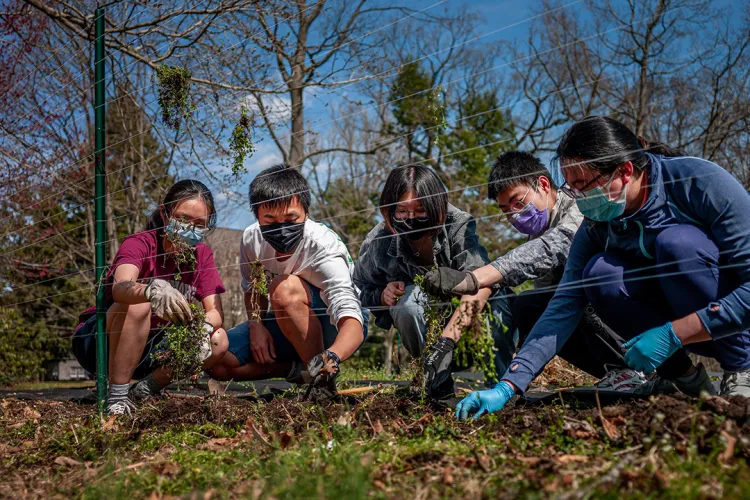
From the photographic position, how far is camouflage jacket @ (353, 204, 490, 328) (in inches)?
122

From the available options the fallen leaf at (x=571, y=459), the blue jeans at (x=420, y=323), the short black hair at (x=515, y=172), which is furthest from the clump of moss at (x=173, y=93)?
the fallen leaf at (x=571, y=459)

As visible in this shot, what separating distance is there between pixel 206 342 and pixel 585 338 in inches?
75.8

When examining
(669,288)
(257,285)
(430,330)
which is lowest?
(430,330)

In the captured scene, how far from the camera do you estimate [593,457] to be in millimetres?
1757

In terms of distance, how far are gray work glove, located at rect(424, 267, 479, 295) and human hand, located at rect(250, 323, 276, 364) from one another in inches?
54.8

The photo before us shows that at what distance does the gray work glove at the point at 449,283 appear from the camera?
2.61 metres

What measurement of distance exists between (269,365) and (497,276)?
1673 millimetres

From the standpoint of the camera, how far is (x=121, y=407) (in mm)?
3125

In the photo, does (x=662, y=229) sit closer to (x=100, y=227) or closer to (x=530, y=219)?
(x=530, y=219)

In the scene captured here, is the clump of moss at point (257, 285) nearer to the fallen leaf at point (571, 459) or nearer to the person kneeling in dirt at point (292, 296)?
the person kneeling in dirt at point (292, 296)

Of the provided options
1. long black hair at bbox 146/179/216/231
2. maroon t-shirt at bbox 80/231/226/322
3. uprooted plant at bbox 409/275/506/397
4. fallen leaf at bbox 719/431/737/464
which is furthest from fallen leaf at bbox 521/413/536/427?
long black hair at bbox 146/179/216/231

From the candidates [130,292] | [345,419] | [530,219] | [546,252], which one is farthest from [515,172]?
[130,292]

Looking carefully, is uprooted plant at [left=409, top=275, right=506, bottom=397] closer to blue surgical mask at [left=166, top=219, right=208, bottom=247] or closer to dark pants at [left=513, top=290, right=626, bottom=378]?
dark pants at [left=513, top=290, right=626, bottom=378]

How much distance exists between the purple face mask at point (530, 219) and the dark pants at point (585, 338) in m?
0.33
